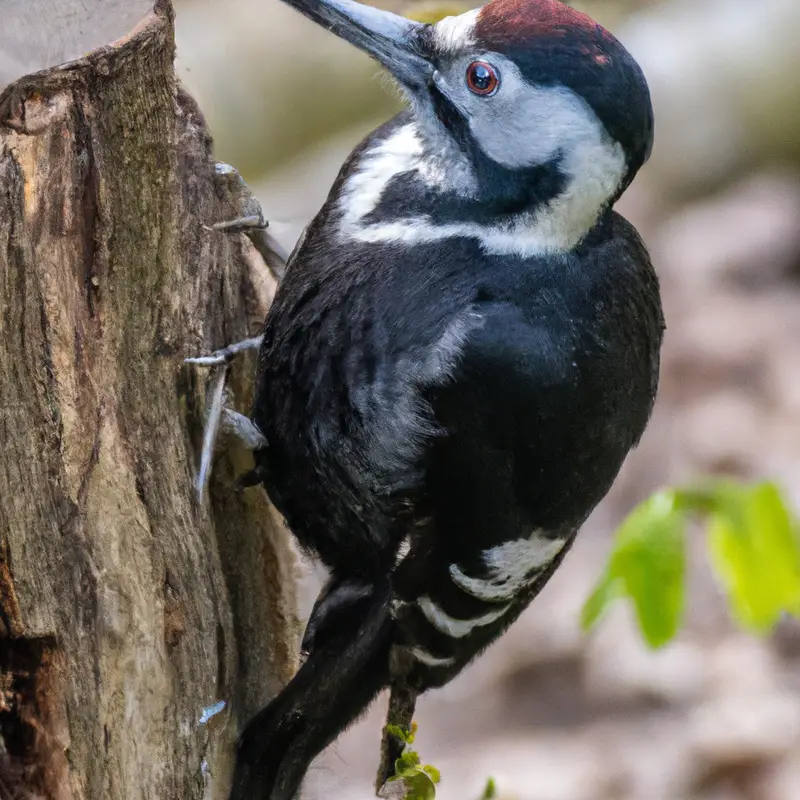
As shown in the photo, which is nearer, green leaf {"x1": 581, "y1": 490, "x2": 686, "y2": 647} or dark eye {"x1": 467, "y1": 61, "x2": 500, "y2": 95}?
dark eye {"x1": 467, "y1": 61, "x2": 500, "y2": 95}

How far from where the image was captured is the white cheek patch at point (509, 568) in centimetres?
185

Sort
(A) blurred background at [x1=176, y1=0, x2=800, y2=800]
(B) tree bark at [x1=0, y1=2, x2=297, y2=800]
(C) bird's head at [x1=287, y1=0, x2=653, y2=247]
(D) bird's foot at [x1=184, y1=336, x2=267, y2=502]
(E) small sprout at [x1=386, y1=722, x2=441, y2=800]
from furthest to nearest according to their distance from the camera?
1. (A) blurred background at [x1=176, y1=0, x2=800, y2=800]
2. (E) small sprout at [x1=386, y1=722, x2=441, y2=800]
3. (D) bird's foot at [x1=184, y1=336, x2=267, y2=502]
4. (C) bird's head at [x1=287, y1=0, x2=653, y2=247]
5. (B) tree bark at [x1=0, y1=2, x2=297, y2=800]

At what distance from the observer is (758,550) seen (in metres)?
1.99

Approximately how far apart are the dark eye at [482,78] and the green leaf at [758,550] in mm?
757

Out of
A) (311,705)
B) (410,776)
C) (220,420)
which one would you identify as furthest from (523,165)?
(410,776)

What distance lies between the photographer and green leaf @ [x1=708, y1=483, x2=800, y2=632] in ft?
6.42

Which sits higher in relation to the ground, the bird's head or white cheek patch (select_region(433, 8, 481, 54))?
white cheek patch (select_region(433, 8, 481, 54))

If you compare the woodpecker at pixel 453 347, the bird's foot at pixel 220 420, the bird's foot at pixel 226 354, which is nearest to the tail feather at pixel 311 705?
the woodpecker at pixel 453 347

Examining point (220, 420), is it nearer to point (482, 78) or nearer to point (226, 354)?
point (226, 354)

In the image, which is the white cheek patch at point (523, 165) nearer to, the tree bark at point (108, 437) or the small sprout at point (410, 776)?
the tree bark at point (108, 437)

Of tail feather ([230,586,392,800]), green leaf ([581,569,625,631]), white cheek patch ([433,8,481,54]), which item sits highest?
white cheek patch ([433,8,481,54])

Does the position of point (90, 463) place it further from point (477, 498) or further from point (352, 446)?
point (477, 498)

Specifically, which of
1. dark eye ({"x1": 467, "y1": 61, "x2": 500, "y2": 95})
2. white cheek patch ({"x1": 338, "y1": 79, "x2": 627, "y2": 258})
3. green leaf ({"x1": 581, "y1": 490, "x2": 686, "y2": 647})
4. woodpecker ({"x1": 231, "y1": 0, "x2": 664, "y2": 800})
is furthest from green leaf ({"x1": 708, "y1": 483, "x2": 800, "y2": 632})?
dark eye ({"x1": 467, "y1": 61, "x2": 500, "y2": 95})

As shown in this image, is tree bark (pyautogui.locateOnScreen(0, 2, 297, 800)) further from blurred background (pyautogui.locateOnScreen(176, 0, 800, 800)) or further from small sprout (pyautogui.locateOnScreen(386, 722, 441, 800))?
blurred background (pyautogui.locateOnScreen(176, 0, 800, 800))
